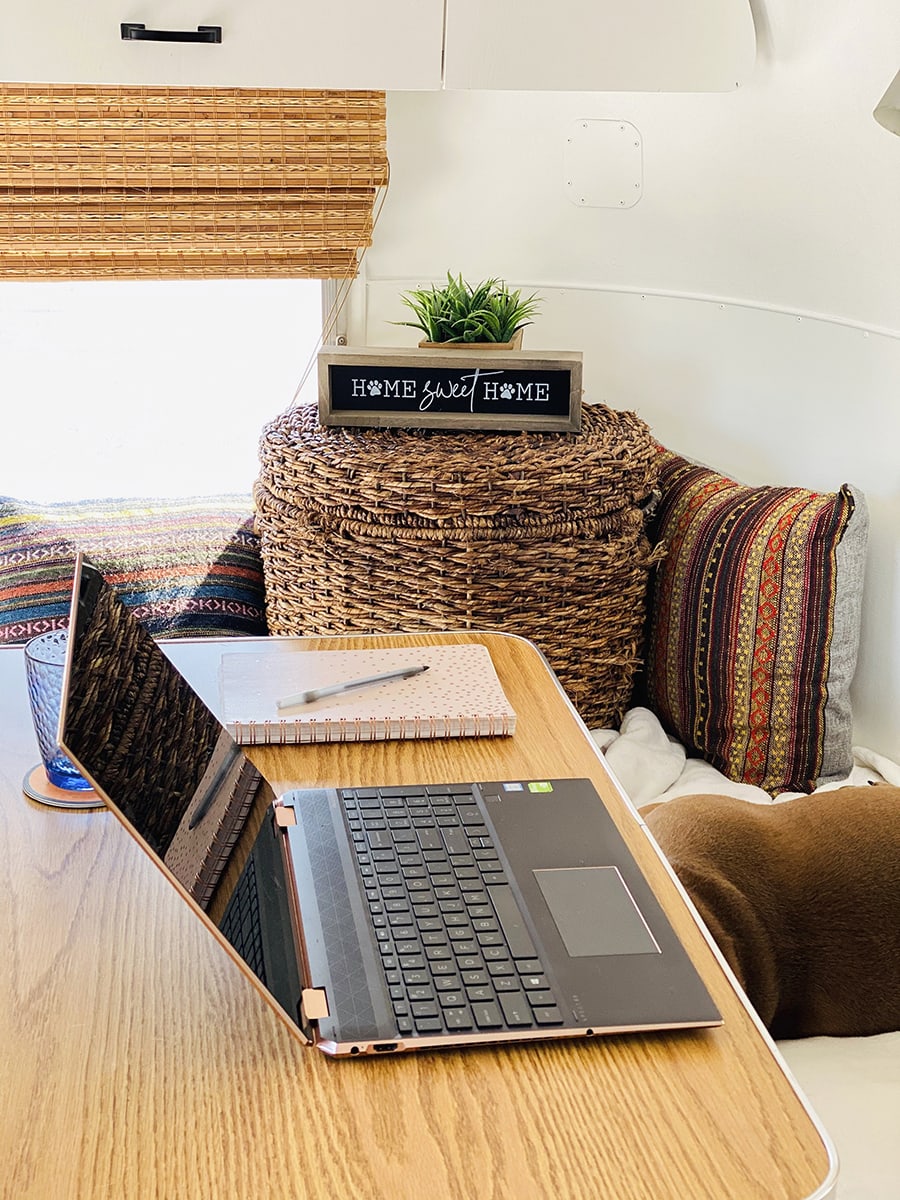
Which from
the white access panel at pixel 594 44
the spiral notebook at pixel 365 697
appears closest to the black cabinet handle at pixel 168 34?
the white access panel at pixel 594 44

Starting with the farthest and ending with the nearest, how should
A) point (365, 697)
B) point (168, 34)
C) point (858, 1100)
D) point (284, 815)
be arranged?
point (168, 34) → point (365, 697) → point (858, 1100) → point (284, 815)

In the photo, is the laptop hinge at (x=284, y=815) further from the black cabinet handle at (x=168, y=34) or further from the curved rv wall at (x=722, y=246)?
the curved rv wall at (x=722, y=246)

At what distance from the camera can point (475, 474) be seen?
1.83 meters

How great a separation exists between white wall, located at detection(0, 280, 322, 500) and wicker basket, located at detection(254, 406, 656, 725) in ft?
1.44

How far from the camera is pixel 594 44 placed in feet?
5.57

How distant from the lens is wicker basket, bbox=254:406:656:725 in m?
1.85

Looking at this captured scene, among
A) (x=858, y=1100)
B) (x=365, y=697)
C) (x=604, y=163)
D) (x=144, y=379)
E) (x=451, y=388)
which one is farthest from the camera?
(x=144, y=379)

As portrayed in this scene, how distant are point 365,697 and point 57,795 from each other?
0.31 meters

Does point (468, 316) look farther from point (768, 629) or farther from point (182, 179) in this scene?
point (768, 629)

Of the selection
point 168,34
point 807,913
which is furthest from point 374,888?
point 168,34

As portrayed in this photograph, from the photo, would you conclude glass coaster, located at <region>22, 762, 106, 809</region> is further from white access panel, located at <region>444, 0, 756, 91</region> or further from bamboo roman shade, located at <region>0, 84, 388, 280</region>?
bamboo roman shade, located at <region>0, 84, 388, 280</region>

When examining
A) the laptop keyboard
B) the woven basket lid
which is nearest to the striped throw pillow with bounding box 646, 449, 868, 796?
the woven basket lid

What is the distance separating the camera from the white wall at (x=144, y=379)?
2.35 meters

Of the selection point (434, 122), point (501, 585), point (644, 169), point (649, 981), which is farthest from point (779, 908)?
point (434, 122)
